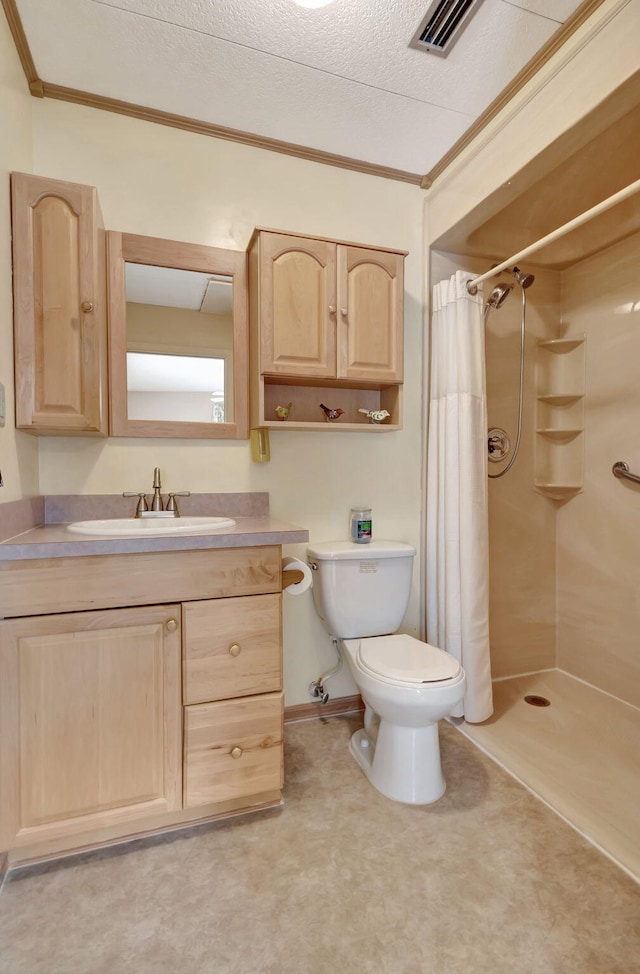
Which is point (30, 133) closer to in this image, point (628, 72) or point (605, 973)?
point (628, 72)

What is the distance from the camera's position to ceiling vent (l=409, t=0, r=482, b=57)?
4.60ft

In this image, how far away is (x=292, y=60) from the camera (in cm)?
161

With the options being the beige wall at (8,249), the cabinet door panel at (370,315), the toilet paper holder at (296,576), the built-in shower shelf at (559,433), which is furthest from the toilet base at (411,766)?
the built-in shower shelf at (559,433)

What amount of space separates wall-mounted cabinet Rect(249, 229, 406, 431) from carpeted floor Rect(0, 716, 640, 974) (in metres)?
1.38

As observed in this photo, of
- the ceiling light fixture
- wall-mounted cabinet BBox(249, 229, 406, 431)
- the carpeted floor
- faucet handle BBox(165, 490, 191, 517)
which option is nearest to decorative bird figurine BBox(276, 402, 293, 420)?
wall-mounted cabinet BBox(249, 229, 406, 431)

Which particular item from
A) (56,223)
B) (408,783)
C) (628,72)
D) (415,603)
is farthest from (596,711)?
(56,223)

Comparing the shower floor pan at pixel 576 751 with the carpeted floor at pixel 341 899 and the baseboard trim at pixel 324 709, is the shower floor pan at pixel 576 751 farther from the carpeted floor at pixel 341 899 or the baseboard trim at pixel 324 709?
the baseboard trim at pixel 324 709

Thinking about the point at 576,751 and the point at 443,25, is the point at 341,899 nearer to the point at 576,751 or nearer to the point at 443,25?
the point at 576,751

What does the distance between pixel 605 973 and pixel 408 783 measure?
64 centimetres

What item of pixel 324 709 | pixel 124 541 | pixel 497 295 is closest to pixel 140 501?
pixel 124 541

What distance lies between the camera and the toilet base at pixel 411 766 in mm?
1573

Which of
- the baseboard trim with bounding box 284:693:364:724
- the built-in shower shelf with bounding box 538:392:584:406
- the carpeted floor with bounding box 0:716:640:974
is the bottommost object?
the carpeted floor with bounding box 0:716:640:974

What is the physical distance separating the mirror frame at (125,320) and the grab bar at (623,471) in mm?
1797

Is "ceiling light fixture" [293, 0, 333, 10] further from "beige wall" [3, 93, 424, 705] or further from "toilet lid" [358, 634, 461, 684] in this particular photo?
"toilet lid" [358, 634, 461, 684]
